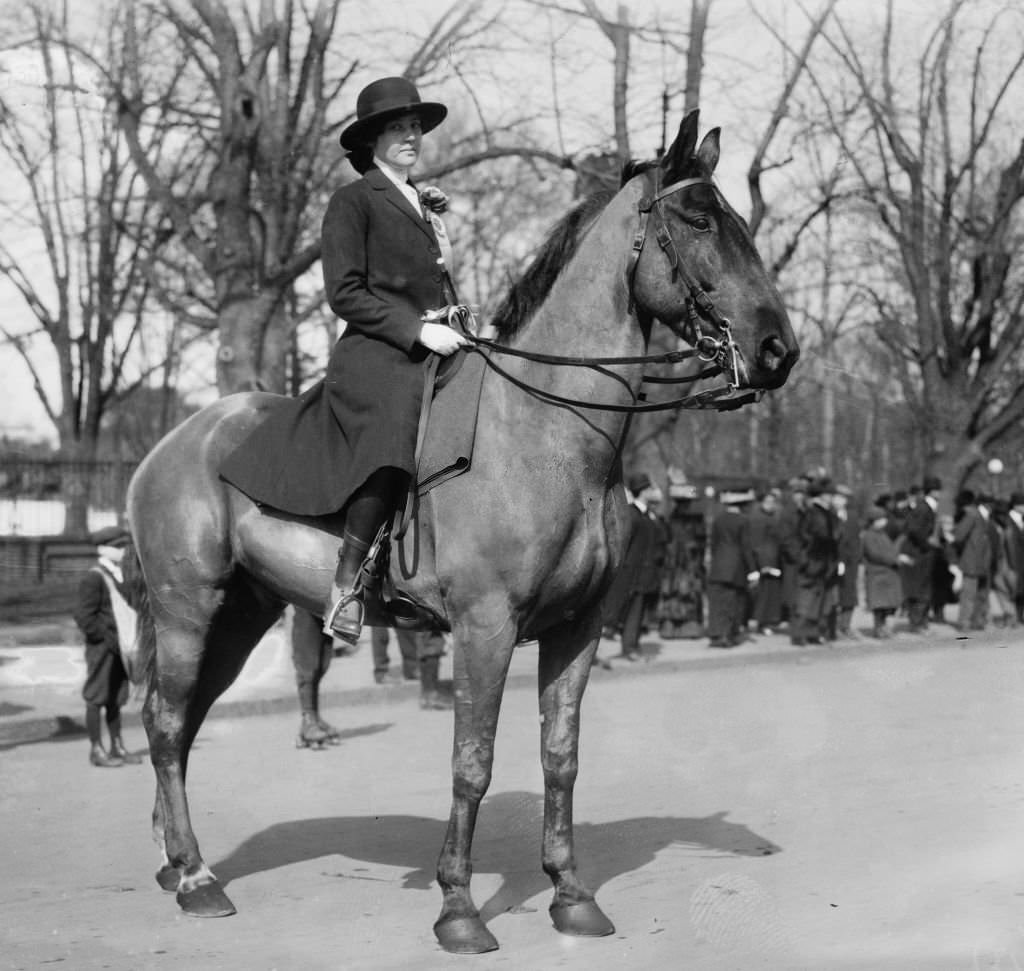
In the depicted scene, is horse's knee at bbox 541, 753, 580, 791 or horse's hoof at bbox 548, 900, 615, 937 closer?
horse's hoof at bbox 548, 900, 615, 937

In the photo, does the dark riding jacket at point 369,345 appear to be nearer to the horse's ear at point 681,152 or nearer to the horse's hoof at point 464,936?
the horse's ear at point 681,152

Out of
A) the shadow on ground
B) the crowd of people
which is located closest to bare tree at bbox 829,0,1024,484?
the crowd of people

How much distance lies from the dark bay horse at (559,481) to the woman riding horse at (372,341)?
0.71 feet

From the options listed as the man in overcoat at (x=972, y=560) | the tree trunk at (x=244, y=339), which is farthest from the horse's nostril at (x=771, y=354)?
the man in overcoat at (x=972, y=560)

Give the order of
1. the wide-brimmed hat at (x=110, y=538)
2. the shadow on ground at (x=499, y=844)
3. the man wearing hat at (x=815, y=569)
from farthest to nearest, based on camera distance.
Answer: the man wearing hat at (x=815, y=569) < the wide-brimmed hat at (x=110, y=538) < the shadow on ground at (x=499, y=844)

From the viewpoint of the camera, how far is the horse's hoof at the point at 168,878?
715 cm

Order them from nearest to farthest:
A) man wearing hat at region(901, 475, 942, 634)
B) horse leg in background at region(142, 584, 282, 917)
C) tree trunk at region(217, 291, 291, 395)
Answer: horse leg in background at region(142, 584, 282, 917) → tree trunk at region(217, 291, 291, 395) → man wearing hat at region(901, 475, 942, 634)

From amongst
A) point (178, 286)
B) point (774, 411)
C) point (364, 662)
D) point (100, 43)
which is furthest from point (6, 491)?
point (774, 411)

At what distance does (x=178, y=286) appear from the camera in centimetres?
3041

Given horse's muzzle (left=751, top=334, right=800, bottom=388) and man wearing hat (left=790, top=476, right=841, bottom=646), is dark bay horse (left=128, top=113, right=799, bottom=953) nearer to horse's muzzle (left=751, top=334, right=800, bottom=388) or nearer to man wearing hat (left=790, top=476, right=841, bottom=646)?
horse's muzzle (left=751, top=334, right=800, bottom=388)

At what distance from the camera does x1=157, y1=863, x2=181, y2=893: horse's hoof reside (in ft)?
23.5

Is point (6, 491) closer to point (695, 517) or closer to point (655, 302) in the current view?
point (695, 517)

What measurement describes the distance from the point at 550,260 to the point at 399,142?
84cm

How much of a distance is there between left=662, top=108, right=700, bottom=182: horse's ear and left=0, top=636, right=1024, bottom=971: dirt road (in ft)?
9.76
